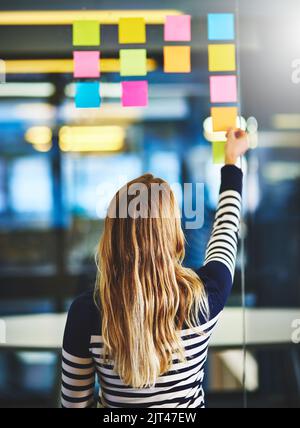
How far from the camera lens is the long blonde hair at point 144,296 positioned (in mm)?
1320

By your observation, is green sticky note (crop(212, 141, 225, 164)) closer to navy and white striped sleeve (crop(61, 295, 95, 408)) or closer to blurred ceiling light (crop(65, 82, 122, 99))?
blurred ceiling light (crop(65, 82, 122, 99))

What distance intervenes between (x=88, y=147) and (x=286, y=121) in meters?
0.76

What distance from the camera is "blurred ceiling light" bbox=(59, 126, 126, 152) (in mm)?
1948

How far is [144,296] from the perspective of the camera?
134 cm

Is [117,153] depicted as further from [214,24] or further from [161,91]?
[214,24]

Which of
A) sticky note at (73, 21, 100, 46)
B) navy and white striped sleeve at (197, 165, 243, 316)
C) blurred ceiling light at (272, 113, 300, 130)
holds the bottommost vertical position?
navy and white striped sleeve at (197, 165, 243, 316)

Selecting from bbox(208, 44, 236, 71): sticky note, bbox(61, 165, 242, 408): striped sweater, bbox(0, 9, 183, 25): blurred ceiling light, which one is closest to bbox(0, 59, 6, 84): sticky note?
bbox(0, 9, 183, 25): blurred ceiling light

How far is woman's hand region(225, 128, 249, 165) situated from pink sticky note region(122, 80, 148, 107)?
326 millimetres

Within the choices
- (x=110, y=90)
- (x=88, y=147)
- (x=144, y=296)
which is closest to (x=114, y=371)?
(x=144, y=296)

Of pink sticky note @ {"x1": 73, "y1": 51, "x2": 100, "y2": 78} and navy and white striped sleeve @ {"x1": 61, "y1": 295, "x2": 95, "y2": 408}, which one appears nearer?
navy and white striped sleeve @ {"x1": 61, "y1": 295, "x2": 95, "y2": 408}

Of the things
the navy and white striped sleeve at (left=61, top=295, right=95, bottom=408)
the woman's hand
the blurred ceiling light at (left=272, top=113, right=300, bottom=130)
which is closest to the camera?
the navy and white striped sleeve at (left=61, top=295, right=95, bottom=408)

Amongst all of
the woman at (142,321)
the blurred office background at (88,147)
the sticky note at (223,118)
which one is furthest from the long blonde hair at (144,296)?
the sticky note at (223,118)
